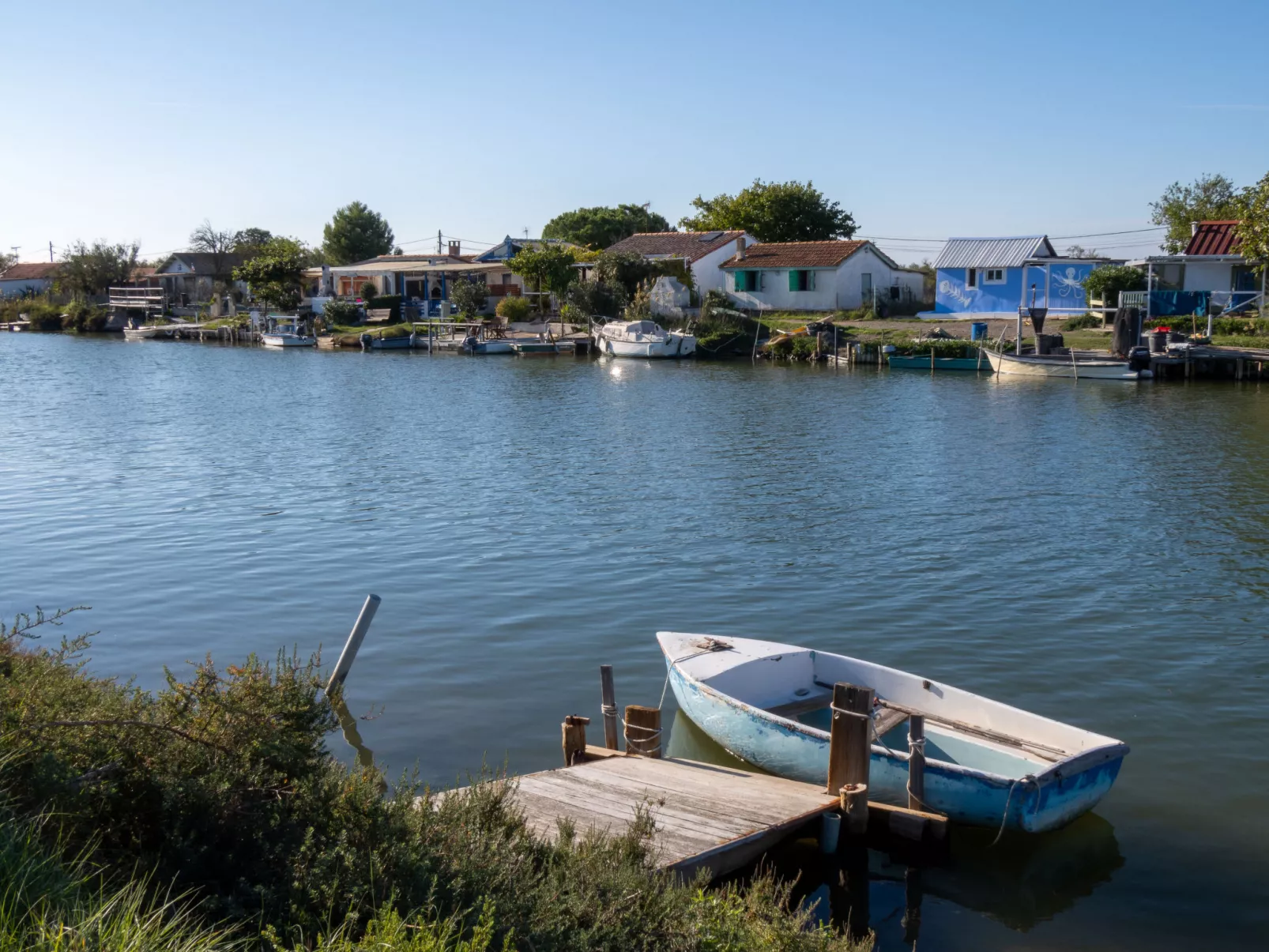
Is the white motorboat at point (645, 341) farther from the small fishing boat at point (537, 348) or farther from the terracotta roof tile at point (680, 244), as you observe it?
the terracotta roof tile at point (680, 244)

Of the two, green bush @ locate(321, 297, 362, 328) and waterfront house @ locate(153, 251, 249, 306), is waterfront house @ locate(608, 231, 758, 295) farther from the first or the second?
waterfront house @ locate(153, 251, 249, 306)

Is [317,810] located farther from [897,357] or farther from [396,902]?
[897,357]

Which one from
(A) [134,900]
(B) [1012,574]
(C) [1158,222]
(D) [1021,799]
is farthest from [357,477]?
(C) [1158,222]

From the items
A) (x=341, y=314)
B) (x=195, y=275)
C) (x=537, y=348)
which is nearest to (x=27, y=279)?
(x=195, y=275)

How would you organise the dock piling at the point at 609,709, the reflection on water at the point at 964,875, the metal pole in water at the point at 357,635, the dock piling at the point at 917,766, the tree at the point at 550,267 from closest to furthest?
the reflection on water at the point at 964,875 < the dock piling at the point at 917,766 < the dock piling at the point at 609,709 < the metal pole in water at the point at 357,635 < the tree at the point at 550,267

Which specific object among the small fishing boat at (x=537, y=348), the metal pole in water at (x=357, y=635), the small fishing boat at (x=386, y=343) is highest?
the small fishing boat at (x=386, y=343)

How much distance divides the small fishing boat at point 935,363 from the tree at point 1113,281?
9.15 meters

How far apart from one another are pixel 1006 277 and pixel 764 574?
50982 mm

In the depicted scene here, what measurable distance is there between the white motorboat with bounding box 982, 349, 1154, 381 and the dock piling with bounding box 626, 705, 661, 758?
142 ft

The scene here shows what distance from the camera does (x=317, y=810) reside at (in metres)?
6.76

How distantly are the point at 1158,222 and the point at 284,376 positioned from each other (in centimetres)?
7059

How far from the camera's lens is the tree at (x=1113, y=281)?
193ft

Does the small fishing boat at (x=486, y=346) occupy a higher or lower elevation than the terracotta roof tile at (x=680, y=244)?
lower

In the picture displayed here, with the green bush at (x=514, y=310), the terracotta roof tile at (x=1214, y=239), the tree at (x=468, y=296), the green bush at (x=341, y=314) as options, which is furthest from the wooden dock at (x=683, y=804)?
the green bush at (x=341, y=314)
